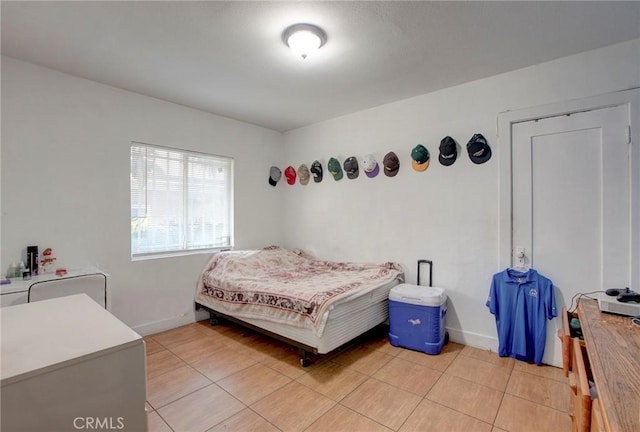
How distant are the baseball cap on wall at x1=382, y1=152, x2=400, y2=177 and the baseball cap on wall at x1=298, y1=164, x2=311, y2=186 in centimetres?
131

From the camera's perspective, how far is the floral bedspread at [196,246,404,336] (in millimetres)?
2559

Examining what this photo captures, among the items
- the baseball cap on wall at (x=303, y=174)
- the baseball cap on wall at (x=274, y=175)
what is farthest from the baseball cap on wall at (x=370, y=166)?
the baseball cap on wall at (x=274, y=175)

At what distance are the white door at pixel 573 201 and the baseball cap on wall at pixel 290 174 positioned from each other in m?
2.87

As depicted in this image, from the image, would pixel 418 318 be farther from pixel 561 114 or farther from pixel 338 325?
pixel 561 114

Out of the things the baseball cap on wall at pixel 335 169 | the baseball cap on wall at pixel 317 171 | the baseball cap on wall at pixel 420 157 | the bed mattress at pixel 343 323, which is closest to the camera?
the bed mattress at pixel 343 323

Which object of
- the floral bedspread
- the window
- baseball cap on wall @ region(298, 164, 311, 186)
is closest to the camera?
the floral bedspread

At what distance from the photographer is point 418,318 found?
2.81 meters

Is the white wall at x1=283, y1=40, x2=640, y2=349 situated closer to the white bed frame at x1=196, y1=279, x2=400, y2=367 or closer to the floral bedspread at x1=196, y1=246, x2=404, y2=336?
the floral bedspread at x1=196, y1=246, x2=404, y2=336

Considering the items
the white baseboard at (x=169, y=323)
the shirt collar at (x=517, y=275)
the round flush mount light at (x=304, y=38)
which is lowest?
the white baseboard at (x=169, y=323)

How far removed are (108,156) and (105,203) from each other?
1.58ft

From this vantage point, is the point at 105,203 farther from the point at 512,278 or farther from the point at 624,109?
the point at 624,109

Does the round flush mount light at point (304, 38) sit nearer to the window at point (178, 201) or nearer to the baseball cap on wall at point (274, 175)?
the window at point (178, 201)

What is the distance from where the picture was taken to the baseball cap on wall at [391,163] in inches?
133
